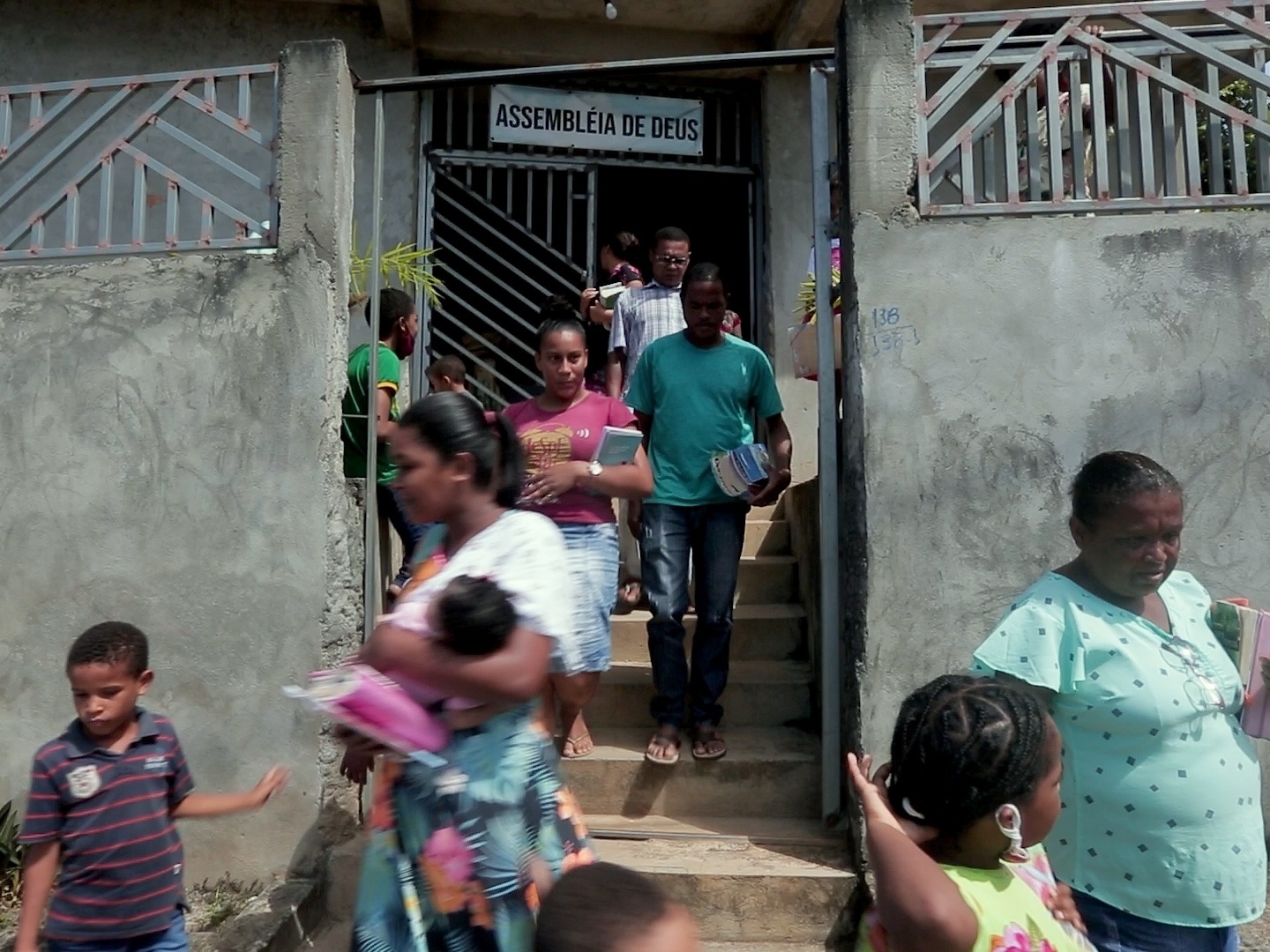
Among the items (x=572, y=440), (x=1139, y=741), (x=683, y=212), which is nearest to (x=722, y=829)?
(x=572, y=440)

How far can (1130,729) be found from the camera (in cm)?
221

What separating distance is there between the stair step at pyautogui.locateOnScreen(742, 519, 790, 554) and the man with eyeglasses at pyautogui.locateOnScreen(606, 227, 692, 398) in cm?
103

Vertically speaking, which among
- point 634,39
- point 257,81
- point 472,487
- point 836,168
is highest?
point 634,39

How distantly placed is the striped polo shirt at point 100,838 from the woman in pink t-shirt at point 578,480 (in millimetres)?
1406

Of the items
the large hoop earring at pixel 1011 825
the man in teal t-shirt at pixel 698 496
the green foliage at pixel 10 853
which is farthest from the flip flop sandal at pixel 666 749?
the large hoop earring at pixel 1011 825

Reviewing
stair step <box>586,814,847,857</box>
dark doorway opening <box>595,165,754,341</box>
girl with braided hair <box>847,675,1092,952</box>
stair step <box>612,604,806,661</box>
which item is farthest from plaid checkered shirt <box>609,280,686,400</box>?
girl with braided hair <box>847,675,1092,952</box>

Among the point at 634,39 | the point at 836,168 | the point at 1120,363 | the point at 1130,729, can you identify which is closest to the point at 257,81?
the point at 634,39

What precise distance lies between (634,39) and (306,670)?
4.63m

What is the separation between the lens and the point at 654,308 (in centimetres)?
568

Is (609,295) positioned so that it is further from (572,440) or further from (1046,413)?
(1046,413)

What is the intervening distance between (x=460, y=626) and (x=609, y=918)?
1.98 feet

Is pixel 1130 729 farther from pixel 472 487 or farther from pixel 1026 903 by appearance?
pixel 472 487

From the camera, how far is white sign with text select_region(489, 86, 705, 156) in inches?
276

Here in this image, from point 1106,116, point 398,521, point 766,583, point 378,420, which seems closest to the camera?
point 1106,116
